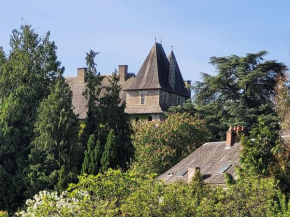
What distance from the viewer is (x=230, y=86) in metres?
54.0

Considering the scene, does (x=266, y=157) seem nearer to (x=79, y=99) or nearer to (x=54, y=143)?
(x=54, y=143)

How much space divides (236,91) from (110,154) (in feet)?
65.0

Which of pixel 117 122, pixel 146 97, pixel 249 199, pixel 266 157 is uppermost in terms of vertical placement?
pixel 146 97

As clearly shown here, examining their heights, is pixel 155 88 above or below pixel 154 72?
below

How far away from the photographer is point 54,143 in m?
37.6

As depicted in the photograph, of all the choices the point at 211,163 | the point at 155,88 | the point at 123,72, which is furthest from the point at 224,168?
the point at 123,72

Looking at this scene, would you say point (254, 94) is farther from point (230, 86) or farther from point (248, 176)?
point (248, 176)

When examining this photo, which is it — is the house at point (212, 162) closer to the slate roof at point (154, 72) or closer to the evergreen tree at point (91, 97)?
the evergreen tree at point (91, 97)

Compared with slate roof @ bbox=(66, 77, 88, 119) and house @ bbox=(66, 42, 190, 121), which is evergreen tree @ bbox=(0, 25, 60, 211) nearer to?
house @ bbox=(66, 42, 190, 121)

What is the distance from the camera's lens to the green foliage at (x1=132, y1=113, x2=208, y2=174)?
153 feet

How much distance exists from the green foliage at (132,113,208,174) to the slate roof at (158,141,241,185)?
6685 mm

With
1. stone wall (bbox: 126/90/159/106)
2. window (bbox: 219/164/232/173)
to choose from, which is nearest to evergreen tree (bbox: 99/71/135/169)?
window (bbox: 219/164/232/173)

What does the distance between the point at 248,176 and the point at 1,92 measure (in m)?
20.1

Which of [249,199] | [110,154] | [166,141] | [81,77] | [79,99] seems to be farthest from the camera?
[81,77]
